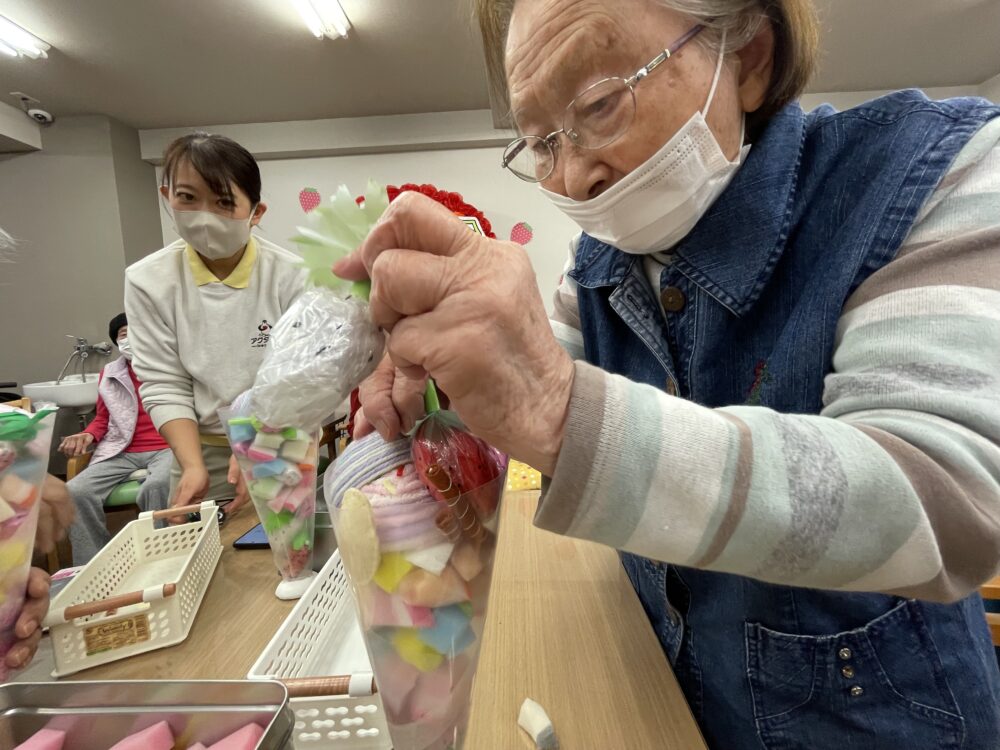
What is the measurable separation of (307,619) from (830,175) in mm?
694

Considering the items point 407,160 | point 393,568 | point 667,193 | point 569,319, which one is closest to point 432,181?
point 407,160

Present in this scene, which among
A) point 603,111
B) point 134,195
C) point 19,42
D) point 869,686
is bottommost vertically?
point 869,686

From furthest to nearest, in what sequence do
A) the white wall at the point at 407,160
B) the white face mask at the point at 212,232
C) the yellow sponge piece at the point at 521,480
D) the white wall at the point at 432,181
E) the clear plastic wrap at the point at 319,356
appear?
1. the white wall at the point at 432,181
2. the white wall at the point at 407,160
3. the white face mask at the point at 212,232
4. the yellow sponge piece at the point at 521,480
5. the clear plastic wrap at the point at 319,356

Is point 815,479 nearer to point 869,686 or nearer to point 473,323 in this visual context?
point 473,323

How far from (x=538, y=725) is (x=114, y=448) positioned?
2.39 meters

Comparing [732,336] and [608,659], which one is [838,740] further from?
[732,336]

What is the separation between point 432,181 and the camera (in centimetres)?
357

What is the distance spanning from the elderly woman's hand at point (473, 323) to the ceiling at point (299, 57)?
2119 mm

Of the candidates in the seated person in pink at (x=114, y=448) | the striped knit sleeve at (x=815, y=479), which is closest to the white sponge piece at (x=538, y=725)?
the striped knit sleeve at (x=815, y=479)

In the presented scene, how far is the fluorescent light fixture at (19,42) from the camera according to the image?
2.25 metres

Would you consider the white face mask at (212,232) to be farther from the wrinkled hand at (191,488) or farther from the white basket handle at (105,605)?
the white basket handle at (105,605)

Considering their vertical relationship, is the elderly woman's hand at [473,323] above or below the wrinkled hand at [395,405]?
above

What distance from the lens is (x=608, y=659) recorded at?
535 mm

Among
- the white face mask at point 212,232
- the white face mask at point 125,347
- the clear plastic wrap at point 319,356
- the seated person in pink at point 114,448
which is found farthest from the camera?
the white face mask at point 125,347
